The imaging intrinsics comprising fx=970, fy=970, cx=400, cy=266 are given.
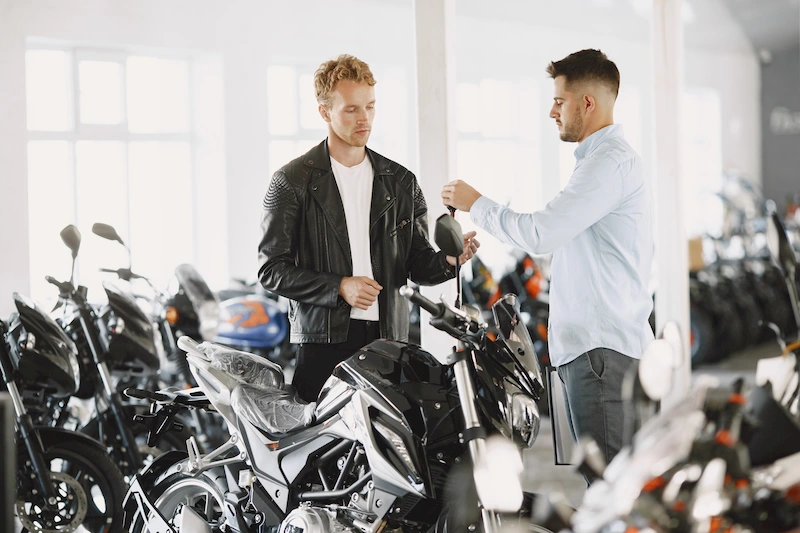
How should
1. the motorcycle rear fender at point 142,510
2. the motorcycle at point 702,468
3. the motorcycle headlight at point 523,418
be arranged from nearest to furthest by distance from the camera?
the motorcycle at point 702,468, the motorcycle headlight at point 523,418, the motorcycle rear fender at point 142,510

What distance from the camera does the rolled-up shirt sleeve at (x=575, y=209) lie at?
2.36 meters

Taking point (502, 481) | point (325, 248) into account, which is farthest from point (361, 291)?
point (502, 481)

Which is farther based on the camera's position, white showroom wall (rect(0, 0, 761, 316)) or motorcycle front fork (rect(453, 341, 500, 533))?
white showroom wall (rect(0, 0, 761, 316))

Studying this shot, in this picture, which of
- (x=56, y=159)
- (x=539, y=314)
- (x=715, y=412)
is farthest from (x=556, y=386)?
(x=56, y=159)

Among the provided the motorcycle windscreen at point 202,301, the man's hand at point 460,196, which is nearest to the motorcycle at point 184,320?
the motorcycle windscreen at point 202,301

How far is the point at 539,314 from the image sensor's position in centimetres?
598

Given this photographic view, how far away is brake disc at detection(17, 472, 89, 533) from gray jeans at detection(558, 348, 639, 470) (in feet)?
5.87

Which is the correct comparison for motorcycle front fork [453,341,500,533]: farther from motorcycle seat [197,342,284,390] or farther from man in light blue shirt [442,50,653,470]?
motorcycle seat [197,342,284,390]

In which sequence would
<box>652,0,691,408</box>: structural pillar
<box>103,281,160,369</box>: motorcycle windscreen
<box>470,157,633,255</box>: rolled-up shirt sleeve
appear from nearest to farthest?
<box>470,157,633,255</box>: rolled-up shirt sleeve → <box>103,281,160,369</box>: motorcycle windscreen → <box>652,0,691,408</box>: structural pillar

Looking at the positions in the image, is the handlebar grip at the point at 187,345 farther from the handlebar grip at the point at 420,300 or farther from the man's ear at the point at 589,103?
the man's ear at the point at 589,103

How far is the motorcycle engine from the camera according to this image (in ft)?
7.36

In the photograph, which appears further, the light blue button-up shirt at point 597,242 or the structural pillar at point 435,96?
the structural pillar at point 435,96

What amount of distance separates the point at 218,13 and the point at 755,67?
10.0 metres

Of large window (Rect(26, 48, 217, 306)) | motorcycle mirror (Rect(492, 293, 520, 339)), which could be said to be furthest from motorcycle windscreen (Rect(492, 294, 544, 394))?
large window (Rect(26, 48, 217, 306))
